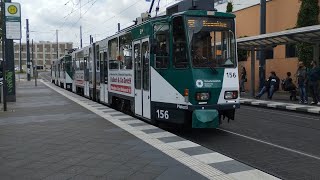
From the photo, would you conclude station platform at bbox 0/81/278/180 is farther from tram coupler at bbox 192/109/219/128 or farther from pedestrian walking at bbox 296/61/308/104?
pedestrian walking at bbox 296/61/308/104

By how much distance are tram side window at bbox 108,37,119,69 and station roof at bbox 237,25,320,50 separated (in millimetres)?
7305

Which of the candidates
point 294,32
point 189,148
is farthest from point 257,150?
point 294,32

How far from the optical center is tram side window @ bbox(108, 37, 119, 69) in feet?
49.4

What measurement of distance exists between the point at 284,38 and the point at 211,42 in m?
9.58

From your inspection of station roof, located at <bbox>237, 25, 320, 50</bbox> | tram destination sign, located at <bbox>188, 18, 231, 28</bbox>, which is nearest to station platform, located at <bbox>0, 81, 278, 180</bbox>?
tram destination sign, located at <bbox>188, 18, 231, 28</bbox>

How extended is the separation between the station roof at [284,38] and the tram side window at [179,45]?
7.66 metres

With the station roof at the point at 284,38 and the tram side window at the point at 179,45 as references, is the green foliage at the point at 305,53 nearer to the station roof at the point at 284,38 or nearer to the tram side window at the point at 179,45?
the station roof at the point at 284,38

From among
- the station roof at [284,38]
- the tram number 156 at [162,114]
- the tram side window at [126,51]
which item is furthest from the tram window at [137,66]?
the station roof at [284,38]

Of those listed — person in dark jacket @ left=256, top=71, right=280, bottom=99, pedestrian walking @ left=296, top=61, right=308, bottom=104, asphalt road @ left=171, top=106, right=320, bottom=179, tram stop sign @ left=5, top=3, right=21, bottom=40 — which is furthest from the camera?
person in dark jacket @ left=256, top=71, right=280, bottom=99

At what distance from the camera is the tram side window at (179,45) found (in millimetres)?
10055

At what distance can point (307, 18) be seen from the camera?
22.4 meters

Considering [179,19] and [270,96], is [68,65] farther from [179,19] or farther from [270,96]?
[179,19]

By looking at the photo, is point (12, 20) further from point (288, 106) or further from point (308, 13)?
point (308, 13)

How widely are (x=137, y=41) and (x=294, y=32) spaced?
7.78 meters
